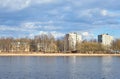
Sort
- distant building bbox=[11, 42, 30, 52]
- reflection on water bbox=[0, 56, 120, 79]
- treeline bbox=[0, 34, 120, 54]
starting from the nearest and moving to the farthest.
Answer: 1. reflection on water bbox=[0, 56, 120, 79]
2. treeline bbox=[0, 34, 120, 54]
3. distant building bbox=[11, 42, 30, 52]

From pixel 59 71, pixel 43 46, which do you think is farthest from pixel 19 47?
pixel 59 71

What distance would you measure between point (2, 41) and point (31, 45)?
18.0 m

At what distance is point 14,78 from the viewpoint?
38312 mm

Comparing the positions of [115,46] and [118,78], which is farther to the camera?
[115,46]

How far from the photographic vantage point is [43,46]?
575ft

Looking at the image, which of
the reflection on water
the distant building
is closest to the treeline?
the distant building

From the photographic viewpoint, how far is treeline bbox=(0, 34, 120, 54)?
557ft

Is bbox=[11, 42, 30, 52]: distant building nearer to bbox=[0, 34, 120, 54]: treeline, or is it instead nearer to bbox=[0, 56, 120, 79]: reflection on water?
bbox=[0, 34, 120, 54]: treeline

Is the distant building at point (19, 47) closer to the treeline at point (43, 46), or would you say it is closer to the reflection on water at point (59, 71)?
the treeline at point (43, 46)

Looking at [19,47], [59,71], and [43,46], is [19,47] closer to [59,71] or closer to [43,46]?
[43,46]

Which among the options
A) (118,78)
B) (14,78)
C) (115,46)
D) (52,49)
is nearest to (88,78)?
(118,78)

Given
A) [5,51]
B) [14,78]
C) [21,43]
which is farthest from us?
[21,43]

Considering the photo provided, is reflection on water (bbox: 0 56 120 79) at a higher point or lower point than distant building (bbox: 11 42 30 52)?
lower

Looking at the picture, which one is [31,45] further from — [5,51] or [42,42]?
[5,51]
